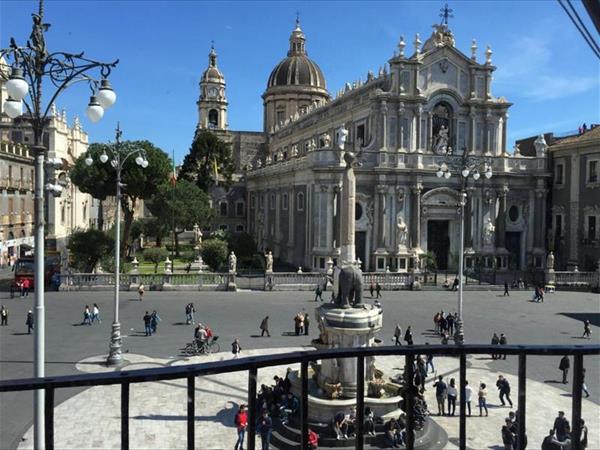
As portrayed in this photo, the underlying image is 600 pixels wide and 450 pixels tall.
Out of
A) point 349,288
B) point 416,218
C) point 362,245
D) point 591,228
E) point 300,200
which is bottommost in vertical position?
point 349,288

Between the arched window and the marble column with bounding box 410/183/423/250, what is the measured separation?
46.1 meters

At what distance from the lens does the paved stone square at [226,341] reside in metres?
10.2

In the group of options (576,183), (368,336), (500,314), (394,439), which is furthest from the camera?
(576,183)

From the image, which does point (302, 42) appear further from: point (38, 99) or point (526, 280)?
point (38, 99)

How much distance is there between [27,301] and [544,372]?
2463cm

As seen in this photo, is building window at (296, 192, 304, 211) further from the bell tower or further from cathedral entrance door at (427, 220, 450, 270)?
the bell tower

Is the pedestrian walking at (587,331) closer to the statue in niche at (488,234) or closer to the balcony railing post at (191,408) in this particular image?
the statue in niche at (488,234)

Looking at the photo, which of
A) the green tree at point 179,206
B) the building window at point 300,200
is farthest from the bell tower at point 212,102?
the building window at point 300,200

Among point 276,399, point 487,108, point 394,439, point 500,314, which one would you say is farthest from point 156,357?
point 487,108

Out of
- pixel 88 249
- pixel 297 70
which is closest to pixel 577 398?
pixel 88 249

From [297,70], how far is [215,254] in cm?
4235

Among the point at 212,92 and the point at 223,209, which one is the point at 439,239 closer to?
the point at 223,209

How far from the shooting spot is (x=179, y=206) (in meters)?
50.3

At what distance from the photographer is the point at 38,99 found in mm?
7984
